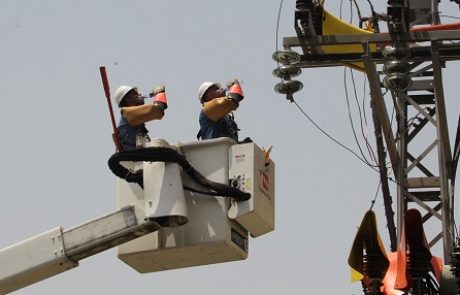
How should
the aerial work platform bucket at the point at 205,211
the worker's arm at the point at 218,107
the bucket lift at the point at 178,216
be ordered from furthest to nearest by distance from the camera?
the worker's arm at the point at 218,107 → the aerial work platform bucket at the point at 205,211 → the bucket lift at the point at 178,216

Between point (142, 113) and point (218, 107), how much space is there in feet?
2.53

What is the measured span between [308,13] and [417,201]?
2854 millimetres

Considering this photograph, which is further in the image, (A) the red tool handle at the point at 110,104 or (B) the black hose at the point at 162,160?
(A) the red tool handle at the point at 110,104

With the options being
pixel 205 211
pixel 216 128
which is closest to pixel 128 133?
pixel 216 128

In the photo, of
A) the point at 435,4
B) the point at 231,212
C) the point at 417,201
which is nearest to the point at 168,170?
the point at 231,212

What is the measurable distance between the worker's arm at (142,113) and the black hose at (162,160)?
Result: 569 millimetres

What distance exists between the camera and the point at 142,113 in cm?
1678

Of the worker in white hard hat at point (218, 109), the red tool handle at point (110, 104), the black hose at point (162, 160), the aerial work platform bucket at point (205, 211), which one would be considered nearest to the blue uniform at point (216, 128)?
the worker in white hard hat at point (218, 109)

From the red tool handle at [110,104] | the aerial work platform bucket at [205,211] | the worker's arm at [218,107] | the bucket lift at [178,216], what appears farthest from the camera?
the worker's arm at [218,107]

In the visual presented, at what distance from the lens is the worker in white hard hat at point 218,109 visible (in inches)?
656

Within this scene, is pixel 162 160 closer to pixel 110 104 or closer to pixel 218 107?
pixel 110 104

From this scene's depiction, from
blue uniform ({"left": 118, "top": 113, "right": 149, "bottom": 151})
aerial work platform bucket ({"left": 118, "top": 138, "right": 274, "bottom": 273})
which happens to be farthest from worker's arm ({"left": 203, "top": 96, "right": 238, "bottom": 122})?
blue uniform ({"left": 118, "top": 113, "right": 149, "bottom": 151})

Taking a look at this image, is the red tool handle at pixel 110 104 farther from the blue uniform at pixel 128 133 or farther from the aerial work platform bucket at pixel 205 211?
the aerial work platform bucket at pixel 205 211

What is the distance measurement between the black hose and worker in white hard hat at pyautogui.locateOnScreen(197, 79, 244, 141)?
30.2 inches
